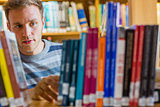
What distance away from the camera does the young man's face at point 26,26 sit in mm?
1491

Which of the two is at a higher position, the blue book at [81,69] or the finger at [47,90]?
the blue book at [81,69]

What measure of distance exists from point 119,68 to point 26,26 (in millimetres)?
1023

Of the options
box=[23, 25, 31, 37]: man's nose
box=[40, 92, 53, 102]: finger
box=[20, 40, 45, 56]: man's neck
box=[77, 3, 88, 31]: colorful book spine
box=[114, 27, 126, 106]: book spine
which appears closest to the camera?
box=[114, 27, 126, 106]: book spine

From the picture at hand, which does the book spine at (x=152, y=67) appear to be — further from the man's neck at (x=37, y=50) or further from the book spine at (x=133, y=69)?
the man's neck at (x=37, y=50)

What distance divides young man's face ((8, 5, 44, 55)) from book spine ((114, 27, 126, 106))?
0.98 metres

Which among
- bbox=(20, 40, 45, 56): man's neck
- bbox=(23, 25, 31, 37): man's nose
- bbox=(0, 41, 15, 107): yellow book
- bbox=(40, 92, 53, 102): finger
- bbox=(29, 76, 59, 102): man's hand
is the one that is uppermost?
bbox=(23, 25, 31, 37): man's nose

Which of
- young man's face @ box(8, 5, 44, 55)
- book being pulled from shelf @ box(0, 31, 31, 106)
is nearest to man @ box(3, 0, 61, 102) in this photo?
young man's face @ box(8, 5, 44, 55)

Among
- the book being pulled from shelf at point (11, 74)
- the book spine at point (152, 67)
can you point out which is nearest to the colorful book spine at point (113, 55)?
the book spine at point (152, 67)

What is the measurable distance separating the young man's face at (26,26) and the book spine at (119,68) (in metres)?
0.98

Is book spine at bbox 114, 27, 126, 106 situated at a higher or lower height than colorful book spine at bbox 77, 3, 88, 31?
lower

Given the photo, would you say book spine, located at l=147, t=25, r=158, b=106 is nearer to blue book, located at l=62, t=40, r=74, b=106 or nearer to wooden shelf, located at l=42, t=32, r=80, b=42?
blue book, located at l=62, t=40, r=74, b=106

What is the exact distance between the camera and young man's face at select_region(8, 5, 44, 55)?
1491mm

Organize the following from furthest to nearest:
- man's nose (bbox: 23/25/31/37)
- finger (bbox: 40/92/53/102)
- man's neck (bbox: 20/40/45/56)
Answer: man's neck (bbox: 20/40/45/56) → man's nose (bbox: 23/25/31/37) → finger (bbox: 40/92/53/102)

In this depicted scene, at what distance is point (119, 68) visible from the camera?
65cm
